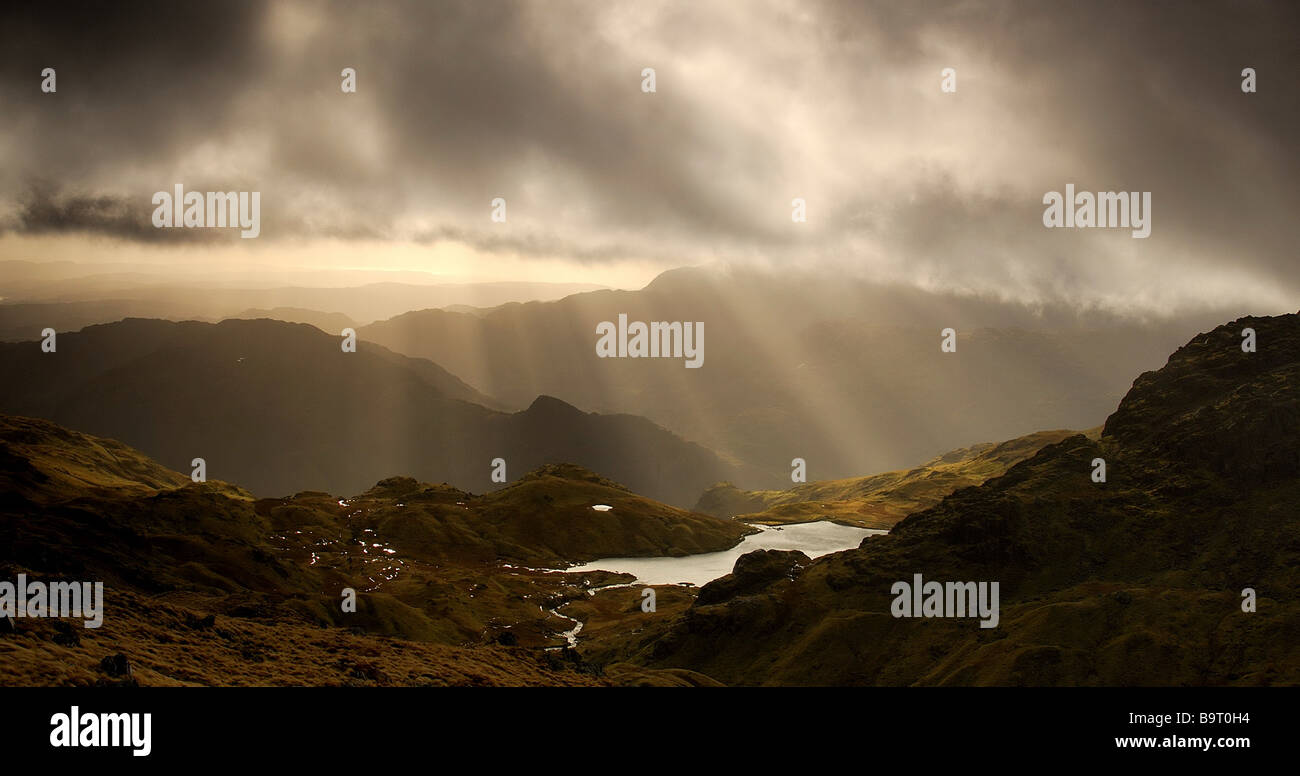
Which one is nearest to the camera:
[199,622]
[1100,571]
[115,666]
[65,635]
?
[115,666]

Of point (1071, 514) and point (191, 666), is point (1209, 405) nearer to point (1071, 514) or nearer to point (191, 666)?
point (1071, 514)

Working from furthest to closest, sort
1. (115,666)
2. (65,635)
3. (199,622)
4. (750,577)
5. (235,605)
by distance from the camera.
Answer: (750,577) < (235,605) < (199,622) < (65,635) < (115,666)

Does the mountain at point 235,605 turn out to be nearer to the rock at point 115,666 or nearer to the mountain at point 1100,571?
the rock at point 115,666

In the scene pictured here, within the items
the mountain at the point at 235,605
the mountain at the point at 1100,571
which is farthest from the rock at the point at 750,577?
the mountain at the point at 235,605

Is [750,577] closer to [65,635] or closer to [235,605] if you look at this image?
[235,605]

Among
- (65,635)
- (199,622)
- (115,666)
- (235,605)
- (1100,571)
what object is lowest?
(1100,571)

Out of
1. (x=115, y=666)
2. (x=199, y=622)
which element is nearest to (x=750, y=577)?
(x=199, y=622)

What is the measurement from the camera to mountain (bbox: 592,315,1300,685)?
79.9 meters

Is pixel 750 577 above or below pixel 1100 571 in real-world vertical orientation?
below

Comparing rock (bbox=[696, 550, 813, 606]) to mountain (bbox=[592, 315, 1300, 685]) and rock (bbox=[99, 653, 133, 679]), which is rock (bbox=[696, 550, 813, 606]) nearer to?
mountain (bbox=[592, 315, 1300, 685])

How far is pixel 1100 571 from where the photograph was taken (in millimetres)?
104188
